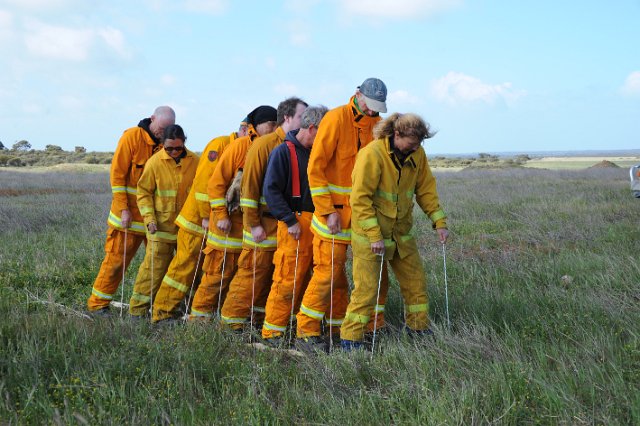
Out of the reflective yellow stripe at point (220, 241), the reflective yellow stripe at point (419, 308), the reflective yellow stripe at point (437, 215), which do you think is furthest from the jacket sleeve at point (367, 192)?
the reflective yellow stripe at point (220, 241)

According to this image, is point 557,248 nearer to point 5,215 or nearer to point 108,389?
point 108,389

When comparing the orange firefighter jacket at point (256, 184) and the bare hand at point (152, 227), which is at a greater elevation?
the orange firefighter jacket at point (256, 184)

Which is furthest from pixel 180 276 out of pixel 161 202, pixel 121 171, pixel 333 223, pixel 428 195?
pixel 428 195

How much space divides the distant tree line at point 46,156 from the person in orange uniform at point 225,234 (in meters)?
48.5

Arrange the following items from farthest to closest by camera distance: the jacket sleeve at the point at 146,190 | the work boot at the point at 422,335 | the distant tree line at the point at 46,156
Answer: the distant tree line at the point at 46,156, the jacket sleeve at the point at 146,190, the work boot at the point at 422,335

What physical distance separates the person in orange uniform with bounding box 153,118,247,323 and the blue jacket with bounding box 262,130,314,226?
943mm

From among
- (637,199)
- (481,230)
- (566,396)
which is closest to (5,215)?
(481,230)

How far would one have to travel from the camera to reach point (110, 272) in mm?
6480

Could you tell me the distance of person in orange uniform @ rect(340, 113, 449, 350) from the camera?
4758mm

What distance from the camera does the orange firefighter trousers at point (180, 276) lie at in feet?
20.3

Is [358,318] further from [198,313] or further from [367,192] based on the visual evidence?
[198,313]

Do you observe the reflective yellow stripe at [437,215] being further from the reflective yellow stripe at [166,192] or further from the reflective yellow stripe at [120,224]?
the reflective yellow stripe at [120,224]

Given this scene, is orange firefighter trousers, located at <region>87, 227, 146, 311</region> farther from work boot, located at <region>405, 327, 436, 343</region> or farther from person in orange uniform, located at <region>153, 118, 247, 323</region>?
work boot, located at <region>405, 327, 436, 343</region>

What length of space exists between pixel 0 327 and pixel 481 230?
25.7 feet
